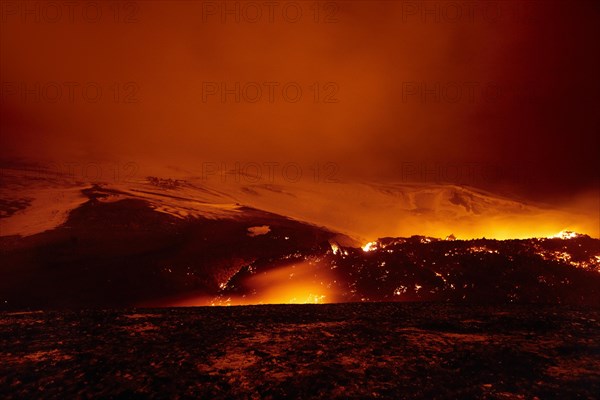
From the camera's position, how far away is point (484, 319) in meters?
5.32

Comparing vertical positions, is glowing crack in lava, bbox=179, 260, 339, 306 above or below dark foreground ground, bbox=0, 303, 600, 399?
above

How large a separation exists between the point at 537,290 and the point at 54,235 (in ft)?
41.8

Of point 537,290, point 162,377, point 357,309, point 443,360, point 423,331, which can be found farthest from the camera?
point 537,290

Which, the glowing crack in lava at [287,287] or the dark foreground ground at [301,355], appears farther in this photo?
the glowing crack in lava at [287,287]

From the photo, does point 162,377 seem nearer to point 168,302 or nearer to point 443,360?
point 443,360

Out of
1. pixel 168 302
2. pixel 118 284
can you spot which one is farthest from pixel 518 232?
pixel 118 284

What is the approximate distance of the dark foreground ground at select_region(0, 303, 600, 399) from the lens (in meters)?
2.88

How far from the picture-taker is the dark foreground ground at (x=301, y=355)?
9.45 feet

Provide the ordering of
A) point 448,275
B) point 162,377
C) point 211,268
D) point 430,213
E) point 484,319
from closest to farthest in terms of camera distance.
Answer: point 162,377
point 484,319
point 448,275
point 211,268
point 430,213

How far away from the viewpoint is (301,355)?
3658 mm

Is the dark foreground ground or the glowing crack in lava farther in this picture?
the glowing crack in lava

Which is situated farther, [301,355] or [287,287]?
[287,287]

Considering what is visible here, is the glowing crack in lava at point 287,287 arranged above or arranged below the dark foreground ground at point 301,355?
above

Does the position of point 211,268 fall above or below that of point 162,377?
above
